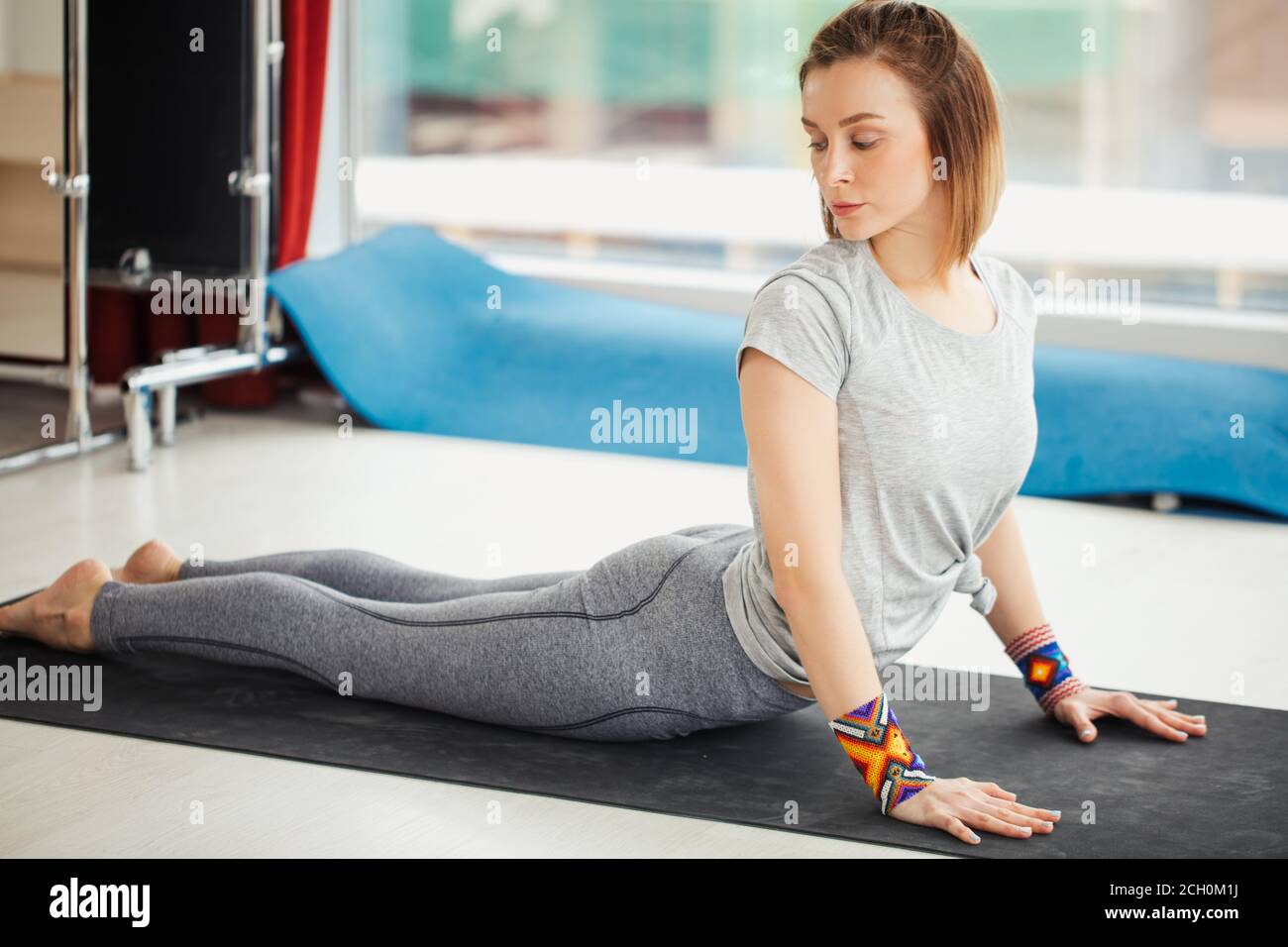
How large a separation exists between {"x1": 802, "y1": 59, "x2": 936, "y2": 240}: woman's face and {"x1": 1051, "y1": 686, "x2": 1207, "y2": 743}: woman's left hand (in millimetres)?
712

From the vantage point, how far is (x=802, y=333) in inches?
68.8

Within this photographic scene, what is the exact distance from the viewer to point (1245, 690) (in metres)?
2.39

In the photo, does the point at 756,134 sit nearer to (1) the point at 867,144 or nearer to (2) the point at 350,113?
(2) the point at 350,113

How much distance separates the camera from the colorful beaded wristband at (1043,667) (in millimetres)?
2105

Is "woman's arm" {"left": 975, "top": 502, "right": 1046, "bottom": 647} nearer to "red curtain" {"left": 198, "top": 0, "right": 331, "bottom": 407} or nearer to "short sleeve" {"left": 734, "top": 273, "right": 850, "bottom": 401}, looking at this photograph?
"short sleeve" {"left": 734, "top": 273, "right": 850, "bottom": 401}

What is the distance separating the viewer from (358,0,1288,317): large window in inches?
169

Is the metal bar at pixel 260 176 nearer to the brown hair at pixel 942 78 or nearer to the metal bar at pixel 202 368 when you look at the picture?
the metal bar at pixel 202 368

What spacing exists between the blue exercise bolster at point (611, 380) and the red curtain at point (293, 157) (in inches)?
7.5

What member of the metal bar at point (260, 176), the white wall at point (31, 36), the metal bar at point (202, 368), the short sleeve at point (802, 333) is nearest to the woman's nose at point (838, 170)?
the short sleeve at point (802, 333)

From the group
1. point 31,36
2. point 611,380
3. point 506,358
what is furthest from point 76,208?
point 611,380

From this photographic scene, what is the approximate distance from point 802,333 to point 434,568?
1368mm

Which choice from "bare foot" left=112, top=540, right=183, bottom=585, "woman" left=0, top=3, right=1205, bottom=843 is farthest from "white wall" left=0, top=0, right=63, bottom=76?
"woman" left=0, top=3, right=1205, bottom=843
